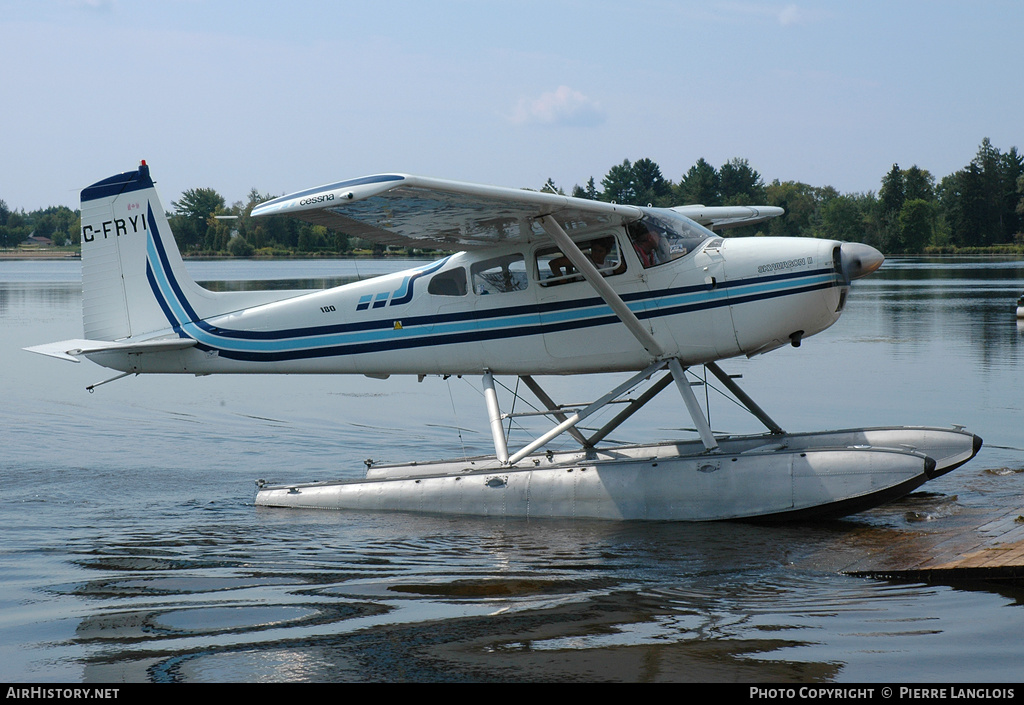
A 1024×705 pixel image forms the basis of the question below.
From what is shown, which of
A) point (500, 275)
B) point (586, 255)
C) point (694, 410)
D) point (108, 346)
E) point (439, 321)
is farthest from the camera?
point (108, 346)

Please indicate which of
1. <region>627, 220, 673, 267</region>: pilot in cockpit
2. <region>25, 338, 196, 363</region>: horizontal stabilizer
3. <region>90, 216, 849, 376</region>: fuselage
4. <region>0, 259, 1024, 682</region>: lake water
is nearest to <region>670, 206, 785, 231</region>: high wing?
<region>627, 220, 673, 267</region>: pilot in cockpit

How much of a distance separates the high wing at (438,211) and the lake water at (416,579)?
253 cm

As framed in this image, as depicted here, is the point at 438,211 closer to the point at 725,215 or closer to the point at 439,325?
the point at 439,325

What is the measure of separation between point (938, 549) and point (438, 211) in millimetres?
4461

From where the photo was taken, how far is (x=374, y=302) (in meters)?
9.54

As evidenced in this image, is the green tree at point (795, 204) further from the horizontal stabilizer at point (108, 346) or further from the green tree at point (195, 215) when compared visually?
the horizontal stabilizer at point (108, 346)

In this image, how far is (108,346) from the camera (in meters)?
9.95

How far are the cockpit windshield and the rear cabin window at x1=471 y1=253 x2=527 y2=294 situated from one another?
1086mm

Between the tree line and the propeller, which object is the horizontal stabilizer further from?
the tree line

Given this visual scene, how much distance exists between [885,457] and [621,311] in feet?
7.82

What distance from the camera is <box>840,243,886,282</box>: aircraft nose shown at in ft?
25.9

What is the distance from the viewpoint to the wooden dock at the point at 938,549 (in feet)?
20.4

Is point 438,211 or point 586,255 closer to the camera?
point 438,211

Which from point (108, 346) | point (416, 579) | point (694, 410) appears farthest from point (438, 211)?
point (108, 346)
